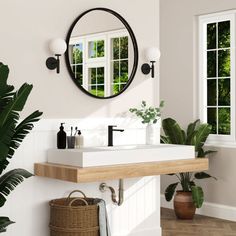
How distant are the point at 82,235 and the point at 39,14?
1828 mm

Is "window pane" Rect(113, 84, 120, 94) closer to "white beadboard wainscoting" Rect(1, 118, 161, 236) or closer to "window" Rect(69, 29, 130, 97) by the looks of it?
"window" Rect(69, 29, 130, 97)

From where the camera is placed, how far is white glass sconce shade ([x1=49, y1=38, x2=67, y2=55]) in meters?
4.42

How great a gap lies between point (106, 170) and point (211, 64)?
3.05 m

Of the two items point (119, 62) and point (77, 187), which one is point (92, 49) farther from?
point (77, 187)

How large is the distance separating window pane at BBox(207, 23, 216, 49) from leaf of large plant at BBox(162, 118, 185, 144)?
42.0 inches

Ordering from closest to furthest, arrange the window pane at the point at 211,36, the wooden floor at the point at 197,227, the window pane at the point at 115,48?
the window pane at the point at 115,48 → the wooden floor at the point at 197,227 → the window pane at the point at 211,36

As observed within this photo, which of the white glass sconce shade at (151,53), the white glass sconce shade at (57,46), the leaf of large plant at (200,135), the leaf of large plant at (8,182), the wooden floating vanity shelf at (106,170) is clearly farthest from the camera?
the leaf of large plant at (200,135)

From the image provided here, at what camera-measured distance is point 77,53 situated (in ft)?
15.4

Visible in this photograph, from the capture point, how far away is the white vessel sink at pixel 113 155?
4.14 meters

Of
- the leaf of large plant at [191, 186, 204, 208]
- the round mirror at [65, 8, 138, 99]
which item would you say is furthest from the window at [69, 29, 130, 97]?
the leaf of large plant at [191, 186, 204, 208]

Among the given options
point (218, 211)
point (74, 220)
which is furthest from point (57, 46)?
point (218, 211)

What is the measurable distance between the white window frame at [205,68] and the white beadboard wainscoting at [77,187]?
1.54 meters

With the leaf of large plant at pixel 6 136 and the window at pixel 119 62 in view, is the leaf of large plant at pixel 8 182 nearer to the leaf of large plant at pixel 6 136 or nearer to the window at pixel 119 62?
the leaf of large plant at pixel 6 136

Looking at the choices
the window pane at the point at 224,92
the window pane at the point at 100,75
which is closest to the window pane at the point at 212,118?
the window pane at the point at 224,92
